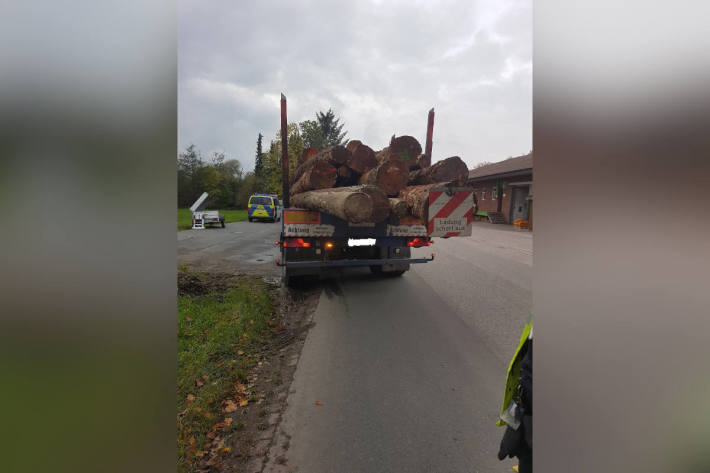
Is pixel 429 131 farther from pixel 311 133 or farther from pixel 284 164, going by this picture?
pixel 311 133

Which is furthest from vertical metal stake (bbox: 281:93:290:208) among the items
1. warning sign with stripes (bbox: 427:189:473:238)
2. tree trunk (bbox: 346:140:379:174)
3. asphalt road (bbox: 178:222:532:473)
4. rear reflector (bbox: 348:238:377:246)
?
warning sign with stripes (bbox: 427:189:473:238)

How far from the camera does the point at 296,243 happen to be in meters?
5.46

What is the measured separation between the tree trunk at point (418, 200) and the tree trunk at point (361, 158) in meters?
1.17

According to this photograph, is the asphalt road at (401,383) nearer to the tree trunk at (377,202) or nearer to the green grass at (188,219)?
the tree trunk at (377,202)

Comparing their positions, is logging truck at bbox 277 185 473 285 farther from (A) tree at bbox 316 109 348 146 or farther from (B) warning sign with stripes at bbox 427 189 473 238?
(A) tree at bbox 316 109 348 146

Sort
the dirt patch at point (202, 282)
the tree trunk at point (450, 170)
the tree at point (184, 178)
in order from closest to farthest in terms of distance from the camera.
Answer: the tree at point (184, 178)
the tree trunk at point (450, 170)
the dirt patch at point (202, 282)

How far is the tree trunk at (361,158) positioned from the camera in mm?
5609

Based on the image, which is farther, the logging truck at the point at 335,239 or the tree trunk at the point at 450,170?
the logging truck at the point at 335,239

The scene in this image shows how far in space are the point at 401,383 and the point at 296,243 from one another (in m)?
3.06

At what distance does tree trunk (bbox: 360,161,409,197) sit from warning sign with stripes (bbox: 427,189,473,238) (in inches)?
29.2

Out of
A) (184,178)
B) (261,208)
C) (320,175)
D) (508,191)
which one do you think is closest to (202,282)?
(320,175)

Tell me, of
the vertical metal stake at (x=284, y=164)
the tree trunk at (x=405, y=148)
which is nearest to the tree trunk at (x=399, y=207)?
the tree trunk at (x=405, y=148)

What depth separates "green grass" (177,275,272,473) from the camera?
7.91 ft
